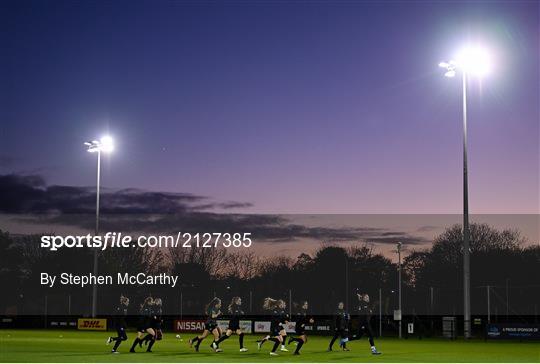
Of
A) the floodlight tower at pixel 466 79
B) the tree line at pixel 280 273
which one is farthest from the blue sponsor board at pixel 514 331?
the tree line at pixel 280 273

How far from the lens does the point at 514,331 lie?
159ft

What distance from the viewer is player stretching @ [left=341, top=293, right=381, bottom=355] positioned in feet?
111

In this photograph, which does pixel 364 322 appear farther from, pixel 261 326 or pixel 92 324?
pixel 92 324

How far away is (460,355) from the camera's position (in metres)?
32.8

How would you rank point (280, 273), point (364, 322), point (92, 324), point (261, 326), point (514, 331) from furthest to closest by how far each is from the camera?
1. point (280, 273)
2. point (92, 324)
3. point (261, 326)
4. point (514, 331)
5. point (364, 322)

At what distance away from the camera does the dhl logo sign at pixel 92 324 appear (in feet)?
230

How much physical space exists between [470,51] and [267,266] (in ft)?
198

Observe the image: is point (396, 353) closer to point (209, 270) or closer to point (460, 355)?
point (460, 355)

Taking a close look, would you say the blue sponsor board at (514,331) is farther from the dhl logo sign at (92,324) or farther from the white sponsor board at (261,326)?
the dhl logo sign at (92,324)

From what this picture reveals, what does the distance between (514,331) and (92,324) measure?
123 ft

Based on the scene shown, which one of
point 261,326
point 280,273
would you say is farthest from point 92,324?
point 280,273

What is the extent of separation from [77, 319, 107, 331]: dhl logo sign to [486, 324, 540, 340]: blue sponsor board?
112 ft

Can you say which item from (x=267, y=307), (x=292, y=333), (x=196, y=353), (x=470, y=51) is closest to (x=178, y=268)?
(x=267, y=307)

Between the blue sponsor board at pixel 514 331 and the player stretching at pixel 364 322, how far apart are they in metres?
7.50
